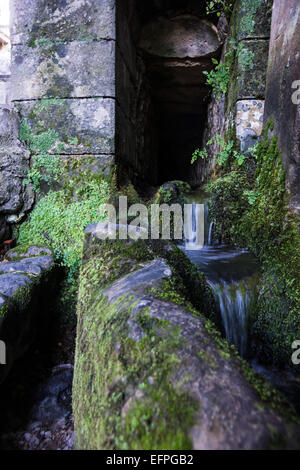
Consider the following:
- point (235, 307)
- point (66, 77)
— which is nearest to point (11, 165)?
point (66, 77)

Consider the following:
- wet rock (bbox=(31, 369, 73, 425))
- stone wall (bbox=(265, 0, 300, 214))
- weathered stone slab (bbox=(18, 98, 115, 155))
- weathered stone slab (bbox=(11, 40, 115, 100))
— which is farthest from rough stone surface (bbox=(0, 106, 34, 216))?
stone wall (bbox=(265, 0, 300, 214))

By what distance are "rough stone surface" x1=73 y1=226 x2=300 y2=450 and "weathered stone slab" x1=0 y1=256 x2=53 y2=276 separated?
1.32 m

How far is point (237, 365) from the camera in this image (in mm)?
1069

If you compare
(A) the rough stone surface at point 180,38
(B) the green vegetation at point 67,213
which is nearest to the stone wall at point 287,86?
(A) the rough stone surface at point 180,38

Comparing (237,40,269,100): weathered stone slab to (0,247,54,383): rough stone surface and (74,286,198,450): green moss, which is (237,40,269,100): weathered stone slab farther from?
(74,286,198,450): green moss

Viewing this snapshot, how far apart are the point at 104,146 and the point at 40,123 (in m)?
0.88

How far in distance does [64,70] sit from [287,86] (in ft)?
8.47

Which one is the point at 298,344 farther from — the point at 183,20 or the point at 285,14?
the point at 183,20

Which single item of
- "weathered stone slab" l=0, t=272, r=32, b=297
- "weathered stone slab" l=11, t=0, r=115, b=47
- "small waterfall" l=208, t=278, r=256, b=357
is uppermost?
"weathered stone slab" l=11, t=0, r=115, b=47

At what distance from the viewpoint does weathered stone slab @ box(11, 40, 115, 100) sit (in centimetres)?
350

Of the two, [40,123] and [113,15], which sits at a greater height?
[113,15]

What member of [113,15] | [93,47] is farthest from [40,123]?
[113,15]

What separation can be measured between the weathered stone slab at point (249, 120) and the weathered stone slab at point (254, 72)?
84 millimetres

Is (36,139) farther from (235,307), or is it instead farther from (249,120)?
(235,307)
